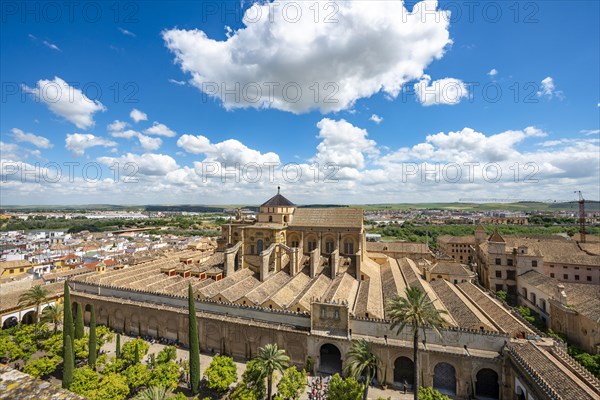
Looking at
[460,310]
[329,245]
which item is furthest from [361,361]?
[329,245]

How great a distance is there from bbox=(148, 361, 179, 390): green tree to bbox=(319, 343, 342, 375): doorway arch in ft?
41.2

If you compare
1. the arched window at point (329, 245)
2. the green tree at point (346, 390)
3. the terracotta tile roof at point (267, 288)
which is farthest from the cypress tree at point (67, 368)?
the arched window at point (329, 245)

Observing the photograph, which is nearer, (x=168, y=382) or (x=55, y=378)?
(x=168, y=382)

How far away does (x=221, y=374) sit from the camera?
22438 mm

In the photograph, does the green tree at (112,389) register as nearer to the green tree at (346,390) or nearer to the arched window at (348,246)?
the green tree at (346,390)

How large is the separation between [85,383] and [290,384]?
15079 millimetres

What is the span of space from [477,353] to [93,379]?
29513 mm

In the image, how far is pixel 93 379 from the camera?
2169 cm

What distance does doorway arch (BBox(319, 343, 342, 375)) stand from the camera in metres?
26.8

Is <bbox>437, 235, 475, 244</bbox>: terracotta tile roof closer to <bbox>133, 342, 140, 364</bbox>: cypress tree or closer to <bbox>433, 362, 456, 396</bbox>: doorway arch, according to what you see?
<bbox>433, 362, 456, 396</bbox>: doorway arch

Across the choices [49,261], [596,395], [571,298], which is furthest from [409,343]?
[49,261]

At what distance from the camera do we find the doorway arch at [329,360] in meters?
26.8

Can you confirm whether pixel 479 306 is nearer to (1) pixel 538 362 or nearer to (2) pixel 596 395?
(1) pixel 538 362

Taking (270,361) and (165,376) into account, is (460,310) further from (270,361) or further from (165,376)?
(165,376)
